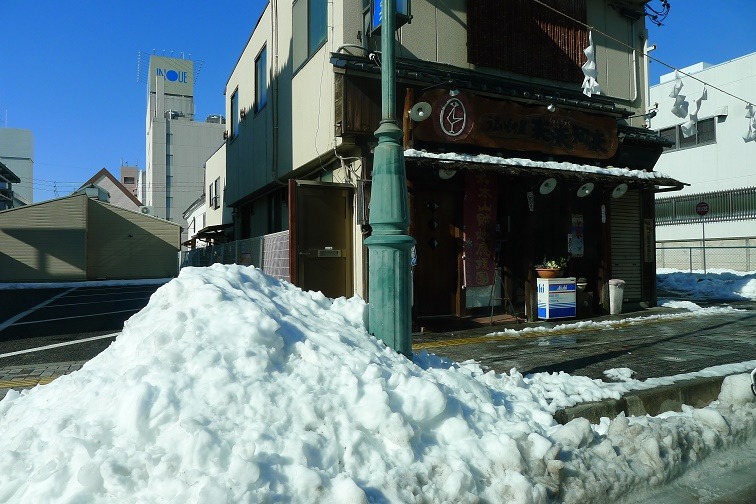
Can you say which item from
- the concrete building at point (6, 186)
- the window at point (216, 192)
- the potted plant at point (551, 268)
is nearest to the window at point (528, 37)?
the potted plant at point (551, 268)

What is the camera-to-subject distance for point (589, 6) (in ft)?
41.2

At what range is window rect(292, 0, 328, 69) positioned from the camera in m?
10.6

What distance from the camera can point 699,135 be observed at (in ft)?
84.6

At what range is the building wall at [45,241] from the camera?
26.3 meters

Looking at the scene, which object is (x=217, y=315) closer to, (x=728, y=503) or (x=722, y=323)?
(x=728, y=503)

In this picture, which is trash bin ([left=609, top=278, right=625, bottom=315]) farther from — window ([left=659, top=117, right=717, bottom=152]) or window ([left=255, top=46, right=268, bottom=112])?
window ([left=659, top=117, right=717, bottom=152])

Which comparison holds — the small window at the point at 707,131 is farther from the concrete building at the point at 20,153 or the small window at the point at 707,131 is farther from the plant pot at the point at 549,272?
the concrete building at the point at 20,153

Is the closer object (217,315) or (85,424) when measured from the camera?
(85,424)

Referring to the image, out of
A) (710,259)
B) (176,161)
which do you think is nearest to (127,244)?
(710,259)

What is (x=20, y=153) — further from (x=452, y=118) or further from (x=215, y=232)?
(x=452, y=118)

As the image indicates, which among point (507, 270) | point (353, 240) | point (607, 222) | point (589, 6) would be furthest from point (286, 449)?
point (589, 6)

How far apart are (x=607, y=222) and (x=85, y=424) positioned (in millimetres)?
11229

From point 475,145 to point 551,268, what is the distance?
9.27 feet

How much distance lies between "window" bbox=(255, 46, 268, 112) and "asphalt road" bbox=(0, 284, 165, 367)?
6.71 meters
